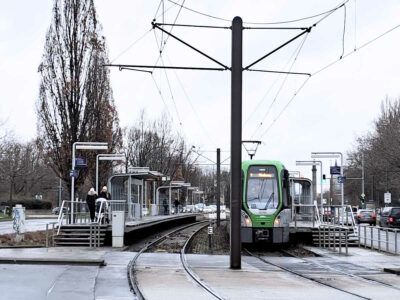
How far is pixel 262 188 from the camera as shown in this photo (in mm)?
25016

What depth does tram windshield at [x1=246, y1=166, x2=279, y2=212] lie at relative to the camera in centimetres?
2470

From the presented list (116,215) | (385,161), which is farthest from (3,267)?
(385,161)

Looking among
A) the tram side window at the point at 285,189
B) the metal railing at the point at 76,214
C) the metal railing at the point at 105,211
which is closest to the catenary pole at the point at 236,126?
the tram side window at the point at 285,189

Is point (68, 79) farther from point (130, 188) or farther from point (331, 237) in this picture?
point (331, 237)

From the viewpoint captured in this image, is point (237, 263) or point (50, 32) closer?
point (237, 263)

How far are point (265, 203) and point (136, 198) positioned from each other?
45.7 ft

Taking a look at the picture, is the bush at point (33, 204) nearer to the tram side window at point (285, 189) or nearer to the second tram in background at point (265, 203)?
the second tram in background at point (265, 203)

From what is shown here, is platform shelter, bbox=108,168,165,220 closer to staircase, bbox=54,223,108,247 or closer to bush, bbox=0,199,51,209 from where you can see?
staircase, bbox=54,223,108,247

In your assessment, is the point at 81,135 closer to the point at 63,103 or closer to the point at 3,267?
the point at 63,103

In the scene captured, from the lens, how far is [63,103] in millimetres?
32906

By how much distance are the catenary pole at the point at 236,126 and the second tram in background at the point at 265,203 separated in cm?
715

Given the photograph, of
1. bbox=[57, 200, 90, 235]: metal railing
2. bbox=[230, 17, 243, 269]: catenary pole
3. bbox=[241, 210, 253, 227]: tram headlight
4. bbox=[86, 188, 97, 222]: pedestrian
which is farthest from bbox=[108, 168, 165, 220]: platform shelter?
bbox=[230, 17, 243, 269]: catenary pole

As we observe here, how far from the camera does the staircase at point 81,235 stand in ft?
77.7

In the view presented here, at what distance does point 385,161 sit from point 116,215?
3611cm
